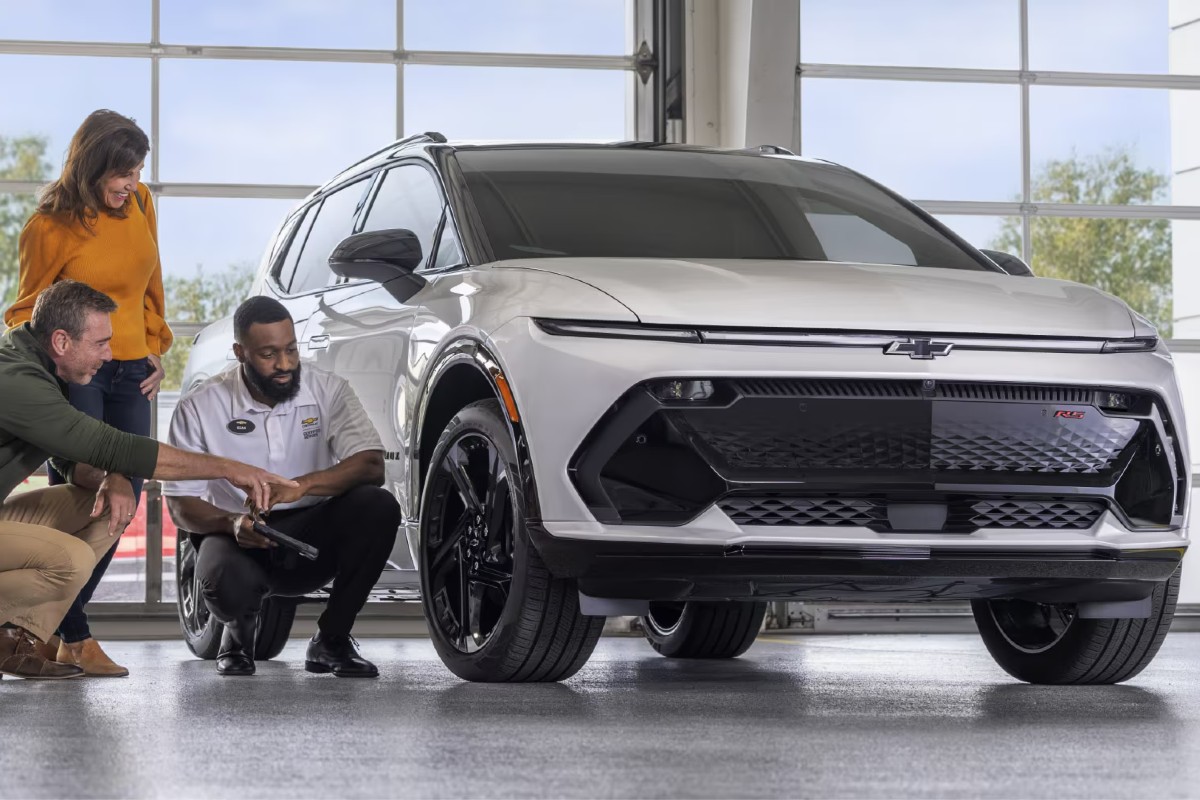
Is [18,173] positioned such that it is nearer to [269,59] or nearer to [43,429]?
[269,59]

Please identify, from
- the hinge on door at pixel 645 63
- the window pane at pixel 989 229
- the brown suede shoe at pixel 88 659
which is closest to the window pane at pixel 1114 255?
the window pane at pixel 989 229

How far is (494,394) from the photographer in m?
4.81

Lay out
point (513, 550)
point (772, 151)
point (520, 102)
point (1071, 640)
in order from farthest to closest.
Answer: point (520, 102), point (772, 151), point (1071, 640), point (513, 550)

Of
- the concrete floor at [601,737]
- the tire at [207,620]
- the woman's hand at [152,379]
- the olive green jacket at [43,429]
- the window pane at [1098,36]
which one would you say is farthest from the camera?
the window pane at [1098,36]

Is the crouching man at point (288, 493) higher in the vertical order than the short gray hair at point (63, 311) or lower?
lower

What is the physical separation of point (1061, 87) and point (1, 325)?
22.5ft

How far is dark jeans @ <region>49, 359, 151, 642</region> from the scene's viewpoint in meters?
5.99

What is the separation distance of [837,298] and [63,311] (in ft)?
8.05

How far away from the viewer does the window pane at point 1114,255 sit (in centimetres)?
1118

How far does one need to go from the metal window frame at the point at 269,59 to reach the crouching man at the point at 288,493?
4.72 m

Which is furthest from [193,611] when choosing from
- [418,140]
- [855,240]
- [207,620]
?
[855,240]

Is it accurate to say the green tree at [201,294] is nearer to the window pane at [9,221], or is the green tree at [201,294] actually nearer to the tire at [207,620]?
the window pane at [9,221]

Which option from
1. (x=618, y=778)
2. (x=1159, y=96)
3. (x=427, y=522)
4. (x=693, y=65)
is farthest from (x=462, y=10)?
(x=618, y=778)

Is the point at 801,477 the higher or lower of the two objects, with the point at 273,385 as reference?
lower
